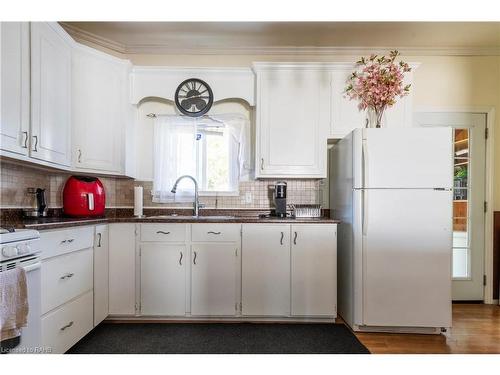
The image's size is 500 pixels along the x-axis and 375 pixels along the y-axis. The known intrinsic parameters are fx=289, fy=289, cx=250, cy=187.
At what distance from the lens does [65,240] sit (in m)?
1.89

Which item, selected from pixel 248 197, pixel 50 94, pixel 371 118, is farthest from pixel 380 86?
pixel 50 94

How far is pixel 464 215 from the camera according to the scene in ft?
10.2

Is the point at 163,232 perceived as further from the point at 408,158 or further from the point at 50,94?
the point at 408,158

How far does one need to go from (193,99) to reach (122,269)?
5.74 feet

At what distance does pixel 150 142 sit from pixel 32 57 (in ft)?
4.34

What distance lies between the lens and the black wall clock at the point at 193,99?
2.94 meters

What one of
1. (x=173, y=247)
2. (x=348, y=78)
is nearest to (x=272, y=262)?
(x=173, y=247)

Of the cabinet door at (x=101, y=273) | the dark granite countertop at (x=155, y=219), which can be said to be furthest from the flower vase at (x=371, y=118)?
the cabinet door at (x=101, y=273)

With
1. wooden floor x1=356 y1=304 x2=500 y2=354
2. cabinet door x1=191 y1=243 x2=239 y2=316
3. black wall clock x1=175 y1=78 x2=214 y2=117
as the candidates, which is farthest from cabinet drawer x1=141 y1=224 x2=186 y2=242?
wooden floor x1=356 y1=304 x2=500 y2=354

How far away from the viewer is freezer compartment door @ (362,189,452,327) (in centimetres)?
224

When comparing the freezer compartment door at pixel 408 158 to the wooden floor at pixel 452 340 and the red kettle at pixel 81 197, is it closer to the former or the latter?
the wooden floor at pixel 452 340

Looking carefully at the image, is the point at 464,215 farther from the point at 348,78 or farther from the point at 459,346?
the point at 348,78

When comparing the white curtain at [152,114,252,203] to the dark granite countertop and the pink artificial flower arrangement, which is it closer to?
the dark granite countertop
